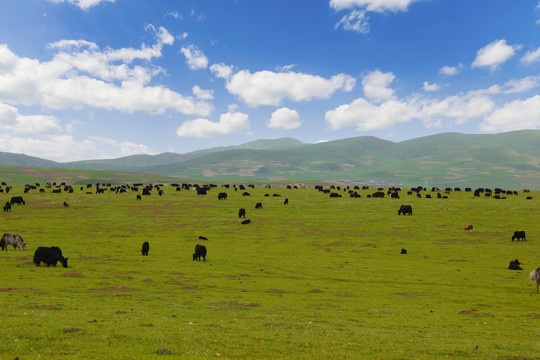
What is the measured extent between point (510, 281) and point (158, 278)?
91.1ft

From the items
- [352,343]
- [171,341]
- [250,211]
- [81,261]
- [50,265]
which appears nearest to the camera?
[171,341]

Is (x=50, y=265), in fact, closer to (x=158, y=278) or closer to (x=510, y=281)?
(x=158, y=278)

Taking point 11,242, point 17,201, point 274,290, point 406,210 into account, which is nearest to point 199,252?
point 274,290

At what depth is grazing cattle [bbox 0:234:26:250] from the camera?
3250 centimetres

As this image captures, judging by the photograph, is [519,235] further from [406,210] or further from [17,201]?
[17,201]

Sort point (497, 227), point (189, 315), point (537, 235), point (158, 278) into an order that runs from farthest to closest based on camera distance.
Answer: point (497, 227) < point (537, 235) < point (158, 278) < point (189, 315)

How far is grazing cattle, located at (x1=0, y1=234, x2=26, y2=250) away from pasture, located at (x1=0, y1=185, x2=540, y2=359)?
0.98m

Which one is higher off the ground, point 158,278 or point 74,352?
point 74,352

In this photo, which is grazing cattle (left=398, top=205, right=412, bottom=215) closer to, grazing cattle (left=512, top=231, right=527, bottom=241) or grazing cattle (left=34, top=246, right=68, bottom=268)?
grazing cattle (left=512, top=231, right=527, bottom=241)

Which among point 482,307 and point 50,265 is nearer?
point 482,307

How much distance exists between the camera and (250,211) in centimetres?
6962

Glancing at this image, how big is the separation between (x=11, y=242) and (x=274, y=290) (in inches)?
1048

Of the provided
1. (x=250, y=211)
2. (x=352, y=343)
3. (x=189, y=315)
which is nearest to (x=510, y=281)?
(x=352, y=343)

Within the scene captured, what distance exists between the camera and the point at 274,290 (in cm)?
2388
